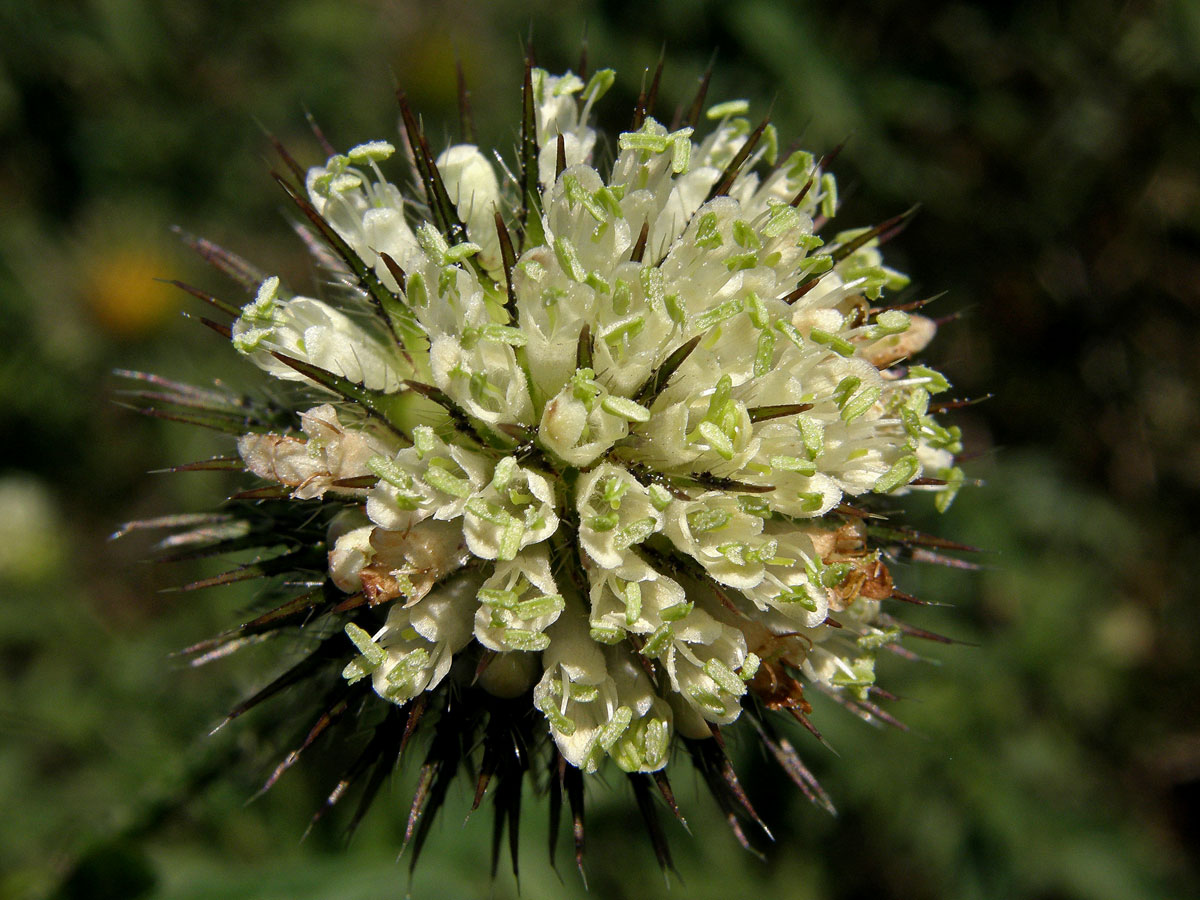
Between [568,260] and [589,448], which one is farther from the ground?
[568,260]

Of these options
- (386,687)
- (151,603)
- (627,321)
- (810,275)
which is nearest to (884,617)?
(810,275)

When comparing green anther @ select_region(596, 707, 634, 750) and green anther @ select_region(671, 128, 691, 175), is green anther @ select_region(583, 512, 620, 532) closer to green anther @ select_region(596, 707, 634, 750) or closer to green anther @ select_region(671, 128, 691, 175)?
green anther @ select_region(596, 707, 634, 750)

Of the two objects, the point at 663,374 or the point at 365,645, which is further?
the point at 663,374

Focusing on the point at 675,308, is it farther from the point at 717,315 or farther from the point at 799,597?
the point at 799,597

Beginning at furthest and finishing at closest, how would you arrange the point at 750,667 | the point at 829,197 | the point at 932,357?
the point at 932,357 → the point at 829,197 → the point at 750,667

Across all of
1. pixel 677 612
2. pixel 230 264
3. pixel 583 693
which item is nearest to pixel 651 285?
pixel 677 612
